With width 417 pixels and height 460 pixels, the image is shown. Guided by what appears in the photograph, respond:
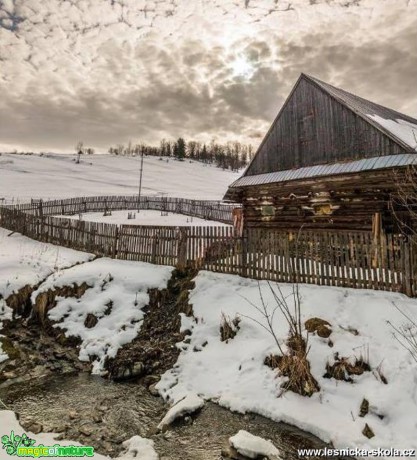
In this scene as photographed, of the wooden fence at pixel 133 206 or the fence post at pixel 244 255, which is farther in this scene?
the wooden fence at pixel 133 206

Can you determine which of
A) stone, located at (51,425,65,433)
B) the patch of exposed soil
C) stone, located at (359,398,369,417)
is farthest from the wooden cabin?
stone, located at (51,425,65,433)

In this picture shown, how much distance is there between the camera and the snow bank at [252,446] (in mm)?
4172

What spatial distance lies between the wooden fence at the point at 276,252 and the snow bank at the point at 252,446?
3.82 meters

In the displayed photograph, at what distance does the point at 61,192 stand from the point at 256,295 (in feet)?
139

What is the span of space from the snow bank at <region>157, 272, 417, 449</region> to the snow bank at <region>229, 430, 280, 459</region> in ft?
2.14

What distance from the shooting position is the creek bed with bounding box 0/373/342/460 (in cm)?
440

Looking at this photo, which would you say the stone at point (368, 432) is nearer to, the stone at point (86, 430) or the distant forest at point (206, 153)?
the stone at point (86, 430)

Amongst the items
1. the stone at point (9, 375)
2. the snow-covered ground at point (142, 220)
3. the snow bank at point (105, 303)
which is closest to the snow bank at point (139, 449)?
the snow bank at point (105, 303)

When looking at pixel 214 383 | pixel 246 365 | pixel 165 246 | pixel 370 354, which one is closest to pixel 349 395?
pixel 370 354

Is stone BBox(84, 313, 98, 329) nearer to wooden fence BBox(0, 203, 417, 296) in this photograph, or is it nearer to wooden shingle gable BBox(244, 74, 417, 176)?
wooden fence BBox(0, 203, 417, 296)

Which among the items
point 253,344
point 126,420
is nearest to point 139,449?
point 126,420

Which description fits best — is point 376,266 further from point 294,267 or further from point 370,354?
point 370,354

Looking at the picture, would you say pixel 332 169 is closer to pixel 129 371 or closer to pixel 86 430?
pixel 129 371

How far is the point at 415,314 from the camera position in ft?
20.1
